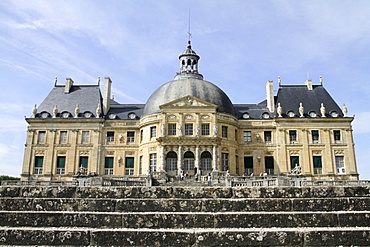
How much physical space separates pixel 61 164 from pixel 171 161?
43.9 feet

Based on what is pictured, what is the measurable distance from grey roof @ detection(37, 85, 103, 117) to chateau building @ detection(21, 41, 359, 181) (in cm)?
20

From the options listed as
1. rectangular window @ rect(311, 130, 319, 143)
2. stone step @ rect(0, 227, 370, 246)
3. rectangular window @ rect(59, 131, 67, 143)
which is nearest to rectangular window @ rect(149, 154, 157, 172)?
rectangular window @ rect(59, 131, 67, 143)

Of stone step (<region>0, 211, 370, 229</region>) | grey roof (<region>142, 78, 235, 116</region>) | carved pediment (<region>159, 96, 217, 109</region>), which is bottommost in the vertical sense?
stone step (<region>0, 211, 370, 229</region>)

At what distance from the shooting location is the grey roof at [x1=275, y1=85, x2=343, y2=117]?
40000 mm

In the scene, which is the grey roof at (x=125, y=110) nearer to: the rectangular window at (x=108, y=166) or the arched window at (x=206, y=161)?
the rectangular window at (x=108, y=166)

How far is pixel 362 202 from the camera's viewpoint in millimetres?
7941

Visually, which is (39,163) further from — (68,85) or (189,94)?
(189,94)

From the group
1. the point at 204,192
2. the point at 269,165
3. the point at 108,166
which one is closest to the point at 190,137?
the point at 269,165

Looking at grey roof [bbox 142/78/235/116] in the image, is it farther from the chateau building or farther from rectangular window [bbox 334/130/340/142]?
rectangular window [bbox 334/130/340/142]

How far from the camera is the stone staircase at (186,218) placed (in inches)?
230

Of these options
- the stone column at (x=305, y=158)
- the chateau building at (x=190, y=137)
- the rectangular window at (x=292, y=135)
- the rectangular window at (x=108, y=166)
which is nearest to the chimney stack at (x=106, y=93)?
the chateau building at (x=190, y=137)

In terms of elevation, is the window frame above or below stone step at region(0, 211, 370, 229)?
above

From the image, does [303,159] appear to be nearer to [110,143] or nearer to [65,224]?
[110,143]

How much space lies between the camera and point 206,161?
1394 inches
